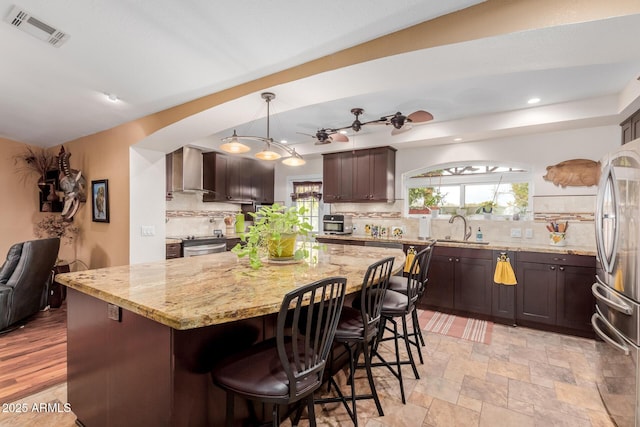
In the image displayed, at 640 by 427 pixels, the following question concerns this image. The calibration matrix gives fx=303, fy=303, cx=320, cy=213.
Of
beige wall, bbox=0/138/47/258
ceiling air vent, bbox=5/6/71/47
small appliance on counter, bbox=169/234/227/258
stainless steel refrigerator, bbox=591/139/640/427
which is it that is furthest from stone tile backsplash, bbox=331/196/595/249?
beige wall, bbox=0/138/47/258

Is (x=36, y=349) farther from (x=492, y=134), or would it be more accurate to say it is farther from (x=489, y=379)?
(x=492, y=134)

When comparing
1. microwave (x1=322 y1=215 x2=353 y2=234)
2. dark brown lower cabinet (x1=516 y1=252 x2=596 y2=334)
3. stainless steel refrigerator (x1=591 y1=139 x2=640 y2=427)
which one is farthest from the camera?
microwave (x1=322 y1=215 x2=353 y2=234)

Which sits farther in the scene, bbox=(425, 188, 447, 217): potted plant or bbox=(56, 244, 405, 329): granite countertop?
bbox=(425, 188, 447, 217): potted plant

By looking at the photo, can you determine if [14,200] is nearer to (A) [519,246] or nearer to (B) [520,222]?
(A) [519,246]

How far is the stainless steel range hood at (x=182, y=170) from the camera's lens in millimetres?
4777

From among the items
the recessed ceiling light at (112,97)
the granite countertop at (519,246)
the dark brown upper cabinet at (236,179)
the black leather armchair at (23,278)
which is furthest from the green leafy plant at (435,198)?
the black leather armchair at (23,278)

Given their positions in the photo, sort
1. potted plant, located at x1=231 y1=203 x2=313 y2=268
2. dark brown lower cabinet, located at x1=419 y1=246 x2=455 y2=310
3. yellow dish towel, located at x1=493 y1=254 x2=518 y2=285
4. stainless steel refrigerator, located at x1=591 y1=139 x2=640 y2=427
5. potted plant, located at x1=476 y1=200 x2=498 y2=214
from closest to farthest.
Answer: stainless steel refrigerator, located at x1=591 y1=139 x2=640 y2=427
potted plant, located at x1=231 y1=203 x2=313 y2=268
yellow dish towel, located at x1=493 y1=254 x2=518 y2=285
dark brown lower cabinet, located at x1=419 y1=246 x2=455 y2=310
potted plant, located at x1=476 y1=200 x2=498 y2=214

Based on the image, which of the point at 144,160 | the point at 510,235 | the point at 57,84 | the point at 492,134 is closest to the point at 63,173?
the point at 144,160

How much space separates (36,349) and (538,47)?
15.4 ft

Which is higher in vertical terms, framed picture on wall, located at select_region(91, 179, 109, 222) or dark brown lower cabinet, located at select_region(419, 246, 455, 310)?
framed picture on wall, located at select_region(91, 179, 109, 222)

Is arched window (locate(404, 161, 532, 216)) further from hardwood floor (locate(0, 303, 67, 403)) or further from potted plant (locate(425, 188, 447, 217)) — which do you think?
hardwood floor (locate(0, 303, 67, 403))

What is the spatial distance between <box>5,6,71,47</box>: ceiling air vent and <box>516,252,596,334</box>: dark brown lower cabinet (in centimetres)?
466

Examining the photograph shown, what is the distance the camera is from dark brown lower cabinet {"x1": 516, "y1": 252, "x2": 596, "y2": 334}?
320 centimetres

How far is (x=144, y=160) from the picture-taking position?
394 cm
